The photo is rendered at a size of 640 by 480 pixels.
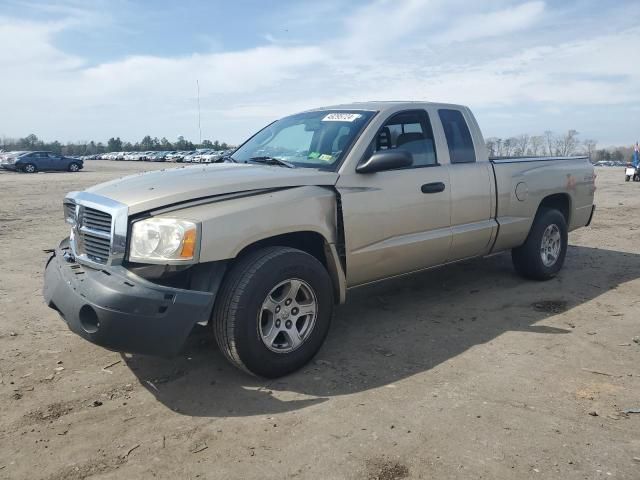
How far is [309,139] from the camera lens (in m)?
4.73

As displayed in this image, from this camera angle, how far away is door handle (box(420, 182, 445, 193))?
4.72 meters

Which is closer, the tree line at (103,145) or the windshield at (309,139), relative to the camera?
the windshield at (309,139)

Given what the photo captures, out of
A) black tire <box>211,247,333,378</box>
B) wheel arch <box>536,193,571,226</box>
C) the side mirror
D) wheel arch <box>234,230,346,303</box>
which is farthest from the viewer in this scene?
wheel arch <box>536,193,571,226</box>

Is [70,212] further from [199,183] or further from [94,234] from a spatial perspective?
[199,183]

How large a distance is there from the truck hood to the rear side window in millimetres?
1578

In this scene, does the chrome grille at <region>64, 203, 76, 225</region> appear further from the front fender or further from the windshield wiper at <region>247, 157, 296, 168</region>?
the windshield wiper at <region>247, 157, 296, 168</region>

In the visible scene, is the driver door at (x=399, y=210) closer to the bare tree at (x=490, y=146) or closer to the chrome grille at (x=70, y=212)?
the bare tree at (x=490, y=146)

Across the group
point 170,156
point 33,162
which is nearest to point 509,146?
point 33,162

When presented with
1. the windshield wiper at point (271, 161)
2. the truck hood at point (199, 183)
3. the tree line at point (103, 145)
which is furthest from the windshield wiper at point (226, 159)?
the tree line at point (103, 145)

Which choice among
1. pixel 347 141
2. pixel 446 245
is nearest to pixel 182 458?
pixel 347 141

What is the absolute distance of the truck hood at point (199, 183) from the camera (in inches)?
136

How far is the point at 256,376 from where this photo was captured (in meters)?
3.67

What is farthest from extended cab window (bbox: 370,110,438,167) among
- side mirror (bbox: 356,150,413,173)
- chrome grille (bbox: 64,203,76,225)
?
chrome grille (bbox: 64,203,76,225)

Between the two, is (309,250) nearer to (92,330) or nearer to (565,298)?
(92,330)
